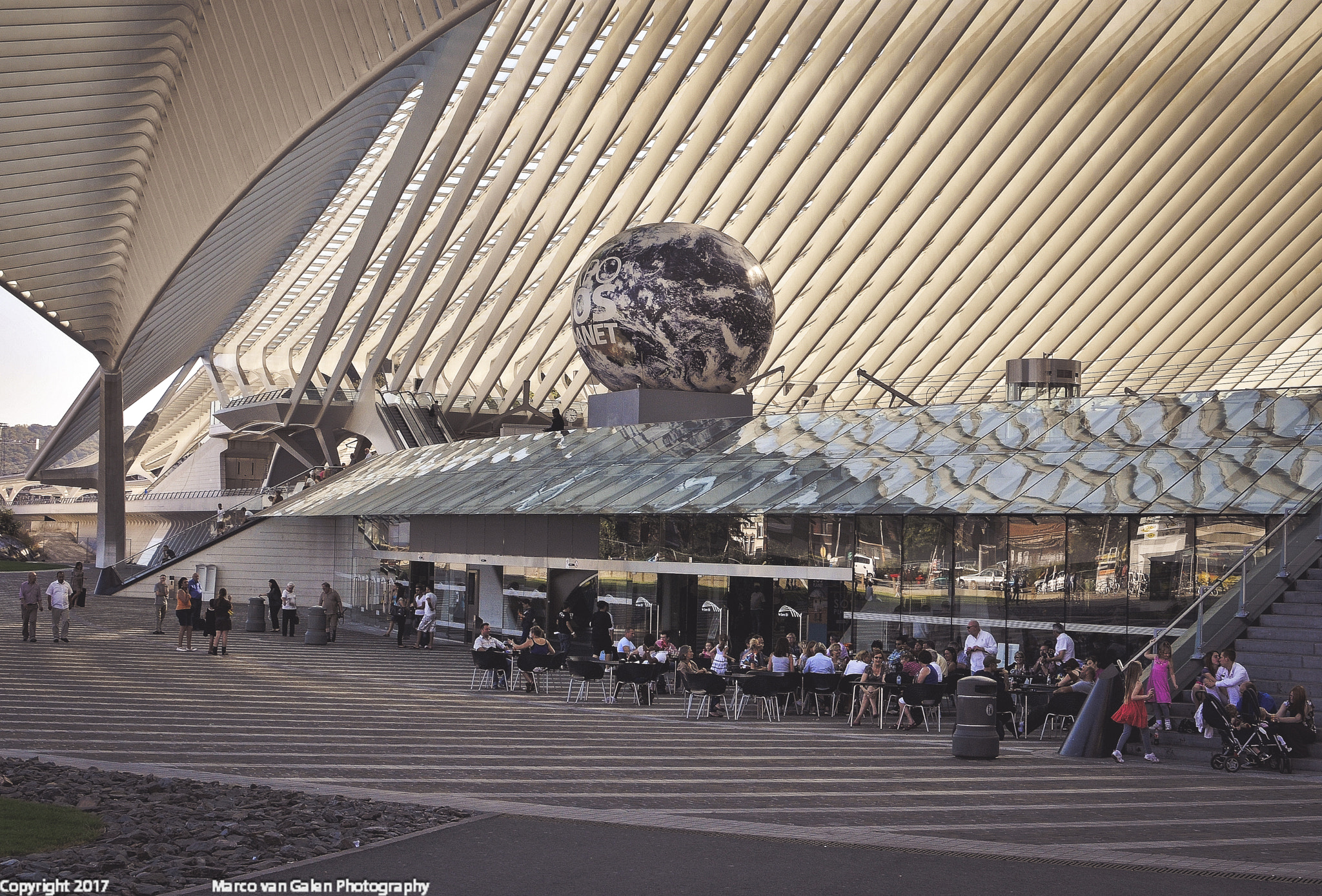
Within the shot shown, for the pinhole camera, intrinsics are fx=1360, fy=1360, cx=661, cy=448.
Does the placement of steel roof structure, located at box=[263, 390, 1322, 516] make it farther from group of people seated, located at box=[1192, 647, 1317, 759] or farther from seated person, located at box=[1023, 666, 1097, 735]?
group of people seated, located at box=[1192, 647, 1317, 759]

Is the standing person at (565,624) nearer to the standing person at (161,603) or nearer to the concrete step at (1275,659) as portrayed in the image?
the standing person at (161,603)

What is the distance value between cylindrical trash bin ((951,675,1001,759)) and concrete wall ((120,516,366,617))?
23.0 meters

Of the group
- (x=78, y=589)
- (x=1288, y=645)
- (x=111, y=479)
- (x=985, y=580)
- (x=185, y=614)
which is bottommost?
(x=78, y=589)

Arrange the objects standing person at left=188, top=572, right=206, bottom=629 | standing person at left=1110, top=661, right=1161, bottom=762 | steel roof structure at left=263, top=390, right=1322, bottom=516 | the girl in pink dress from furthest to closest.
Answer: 1. standing person at left=188, top=572, right=206, bottom=629
2. steel roof structure at left=263, top=390, right=1322, bottom=516
3. the girl in pink dress
4. standing person at left=1110, top=661, right=1161, bottom=762

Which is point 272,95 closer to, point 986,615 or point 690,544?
point 690,544

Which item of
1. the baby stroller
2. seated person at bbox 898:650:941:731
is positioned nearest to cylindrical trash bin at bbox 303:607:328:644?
seated person at bbox 898:650:941:731

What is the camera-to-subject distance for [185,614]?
21203 mm

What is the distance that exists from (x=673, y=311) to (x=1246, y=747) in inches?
497

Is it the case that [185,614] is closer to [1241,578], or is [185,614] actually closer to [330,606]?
[330,606]

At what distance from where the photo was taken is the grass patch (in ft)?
22.8

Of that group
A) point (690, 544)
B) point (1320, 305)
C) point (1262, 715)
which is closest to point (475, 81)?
point (690, 544)

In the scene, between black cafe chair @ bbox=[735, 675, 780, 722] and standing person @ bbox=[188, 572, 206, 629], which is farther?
standing person @ bbox=[188, 572, 206, 629]

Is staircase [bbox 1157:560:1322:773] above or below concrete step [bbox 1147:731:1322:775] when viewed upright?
above

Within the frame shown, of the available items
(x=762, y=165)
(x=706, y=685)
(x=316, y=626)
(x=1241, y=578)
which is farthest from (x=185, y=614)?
(x=1241, y=578)
